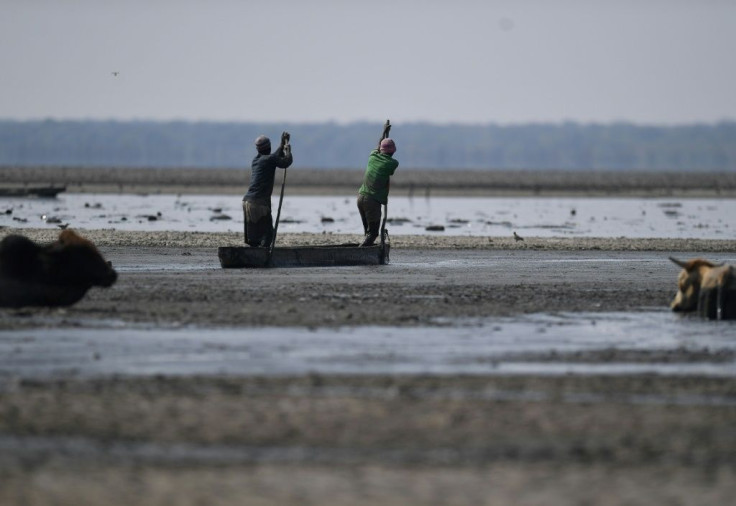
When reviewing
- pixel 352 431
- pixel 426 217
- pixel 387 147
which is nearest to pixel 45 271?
pixel 352 431

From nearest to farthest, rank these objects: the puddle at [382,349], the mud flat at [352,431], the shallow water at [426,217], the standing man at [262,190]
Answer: the mud flat at [352,431] < the puddle at [382,349] < the standing man at [262,190] < the shallow water at [426,217]

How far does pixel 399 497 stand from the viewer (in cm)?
702

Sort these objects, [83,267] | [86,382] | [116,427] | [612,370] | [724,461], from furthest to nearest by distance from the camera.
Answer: [83,267] < [612,370] < [86,382] < [116,427] < [724,461]

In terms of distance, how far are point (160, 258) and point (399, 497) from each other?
1646 centimetres

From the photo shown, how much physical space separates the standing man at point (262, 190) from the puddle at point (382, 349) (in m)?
7.32

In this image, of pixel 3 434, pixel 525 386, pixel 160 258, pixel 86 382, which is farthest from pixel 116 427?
pixel 160 258

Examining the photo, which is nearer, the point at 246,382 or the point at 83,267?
the point at 246,382

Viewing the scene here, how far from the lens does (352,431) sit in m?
8.51

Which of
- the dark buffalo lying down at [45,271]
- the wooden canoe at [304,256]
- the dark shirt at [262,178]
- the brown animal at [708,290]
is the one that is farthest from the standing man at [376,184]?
the dark buffalo lying down at [45,271]

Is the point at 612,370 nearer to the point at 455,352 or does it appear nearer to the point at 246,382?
the point at 455,352

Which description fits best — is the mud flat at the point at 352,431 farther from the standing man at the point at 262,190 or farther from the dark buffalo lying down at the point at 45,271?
the standing man at the point at 262,190

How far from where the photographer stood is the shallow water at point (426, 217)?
3606 centimetres

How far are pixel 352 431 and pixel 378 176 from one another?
13953mm

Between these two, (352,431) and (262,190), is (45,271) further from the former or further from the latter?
(262,190)
